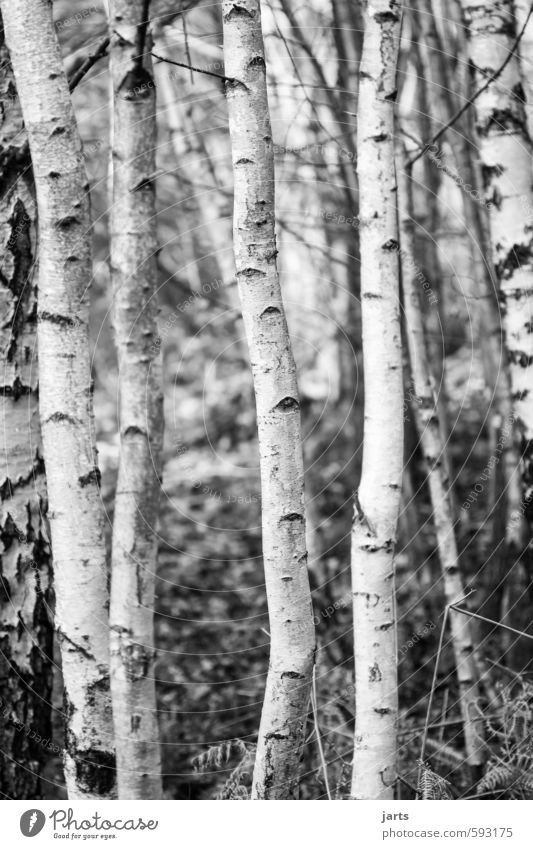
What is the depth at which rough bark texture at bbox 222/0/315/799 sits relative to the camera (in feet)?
5.49

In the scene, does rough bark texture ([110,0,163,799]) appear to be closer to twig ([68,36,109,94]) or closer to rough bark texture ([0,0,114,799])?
twig ([68,36,109,94])

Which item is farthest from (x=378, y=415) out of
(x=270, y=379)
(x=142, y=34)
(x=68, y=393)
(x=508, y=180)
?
(x=142, y=34)

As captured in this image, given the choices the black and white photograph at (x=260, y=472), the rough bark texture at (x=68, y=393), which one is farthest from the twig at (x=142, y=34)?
the rough bark texture at (x=68, y=393)

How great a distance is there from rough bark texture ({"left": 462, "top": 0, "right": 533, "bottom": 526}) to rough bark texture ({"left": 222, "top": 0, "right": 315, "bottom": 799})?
101 centimetres

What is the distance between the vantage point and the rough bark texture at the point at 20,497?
2.12 m

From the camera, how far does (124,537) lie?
2291 millimetres

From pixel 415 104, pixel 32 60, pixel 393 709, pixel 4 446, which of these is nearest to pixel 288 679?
pixel 393 709

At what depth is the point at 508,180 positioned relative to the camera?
7.72ft

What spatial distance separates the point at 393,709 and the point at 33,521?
47.1 inches

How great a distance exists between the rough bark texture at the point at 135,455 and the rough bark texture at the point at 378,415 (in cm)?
75

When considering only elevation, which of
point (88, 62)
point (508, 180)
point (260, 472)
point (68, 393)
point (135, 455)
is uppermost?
point (88, 62)

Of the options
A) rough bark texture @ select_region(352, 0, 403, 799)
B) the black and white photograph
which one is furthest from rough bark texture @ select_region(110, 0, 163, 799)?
rough bark texture @ select_region(352, 0, 403, 799)

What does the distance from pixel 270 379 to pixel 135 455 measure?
2.49 ft

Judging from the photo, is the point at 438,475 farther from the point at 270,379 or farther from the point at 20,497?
the point at 20,497
